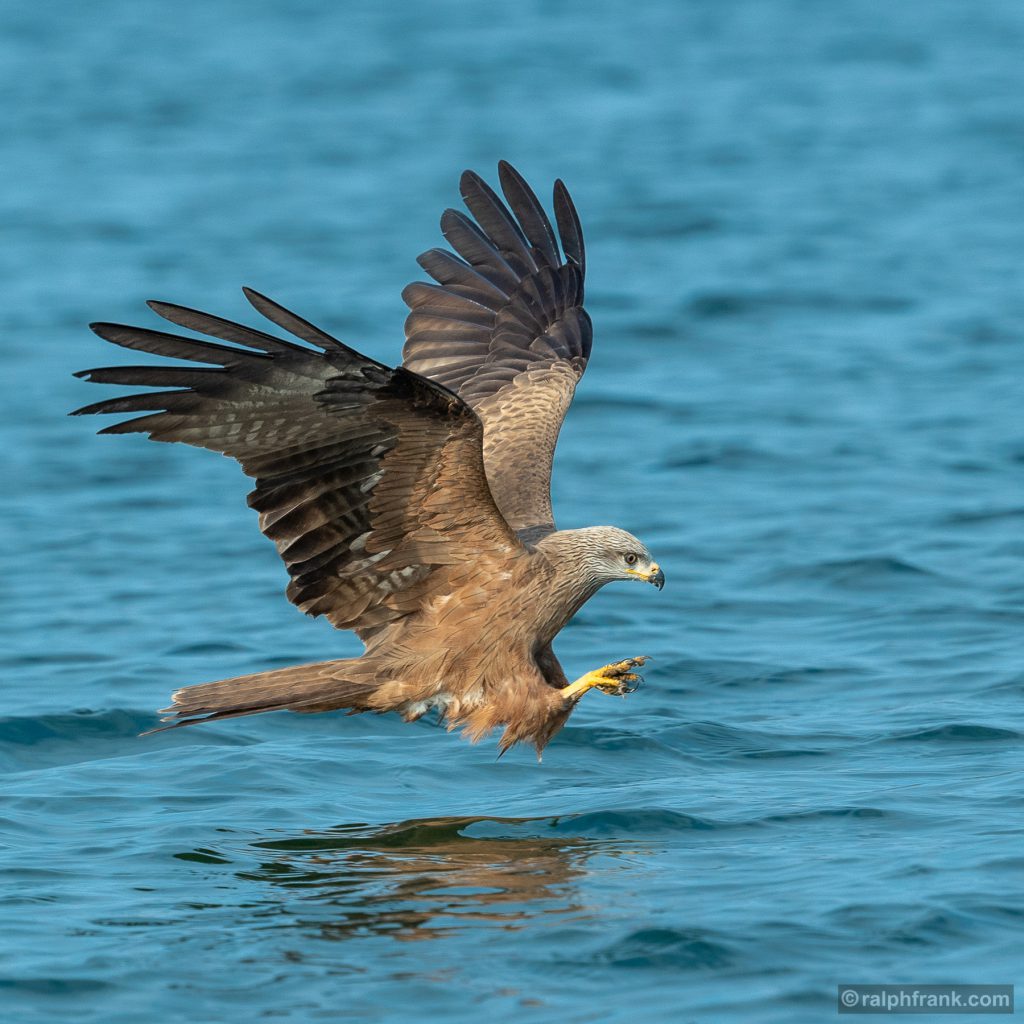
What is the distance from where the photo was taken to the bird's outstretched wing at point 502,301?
403 inches

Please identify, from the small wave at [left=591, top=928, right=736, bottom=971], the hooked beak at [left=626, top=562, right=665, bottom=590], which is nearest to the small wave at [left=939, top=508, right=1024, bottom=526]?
the hooked beak at [left=626, top=562, right=665, bottom=590]

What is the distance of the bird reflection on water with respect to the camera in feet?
23.3

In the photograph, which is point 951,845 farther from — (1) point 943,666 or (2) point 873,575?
(2) point 873,575

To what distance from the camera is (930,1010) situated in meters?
6.27

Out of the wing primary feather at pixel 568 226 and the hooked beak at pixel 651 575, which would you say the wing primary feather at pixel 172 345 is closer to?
the hooked beak at pixel 651 575

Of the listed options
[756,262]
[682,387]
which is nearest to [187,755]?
[682,387]

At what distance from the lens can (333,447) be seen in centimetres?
A: 772


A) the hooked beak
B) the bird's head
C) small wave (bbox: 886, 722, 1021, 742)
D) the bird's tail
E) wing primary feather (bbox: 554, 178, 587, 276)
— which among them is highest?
wing primary feather (bbox: 554, 178, 587, 276)

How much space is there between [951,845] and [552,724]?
1858 millimetres

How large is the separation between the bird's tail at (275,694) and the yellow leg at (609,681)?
89 centimetres

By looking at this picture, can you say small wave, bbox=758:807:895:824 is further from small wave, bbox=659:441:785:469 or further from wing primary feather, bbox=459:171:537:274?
small wave, bbox=659:441:785:469

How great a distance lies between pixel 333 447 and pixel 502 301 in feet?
9.80

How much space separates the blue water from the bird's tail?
542 millimetres

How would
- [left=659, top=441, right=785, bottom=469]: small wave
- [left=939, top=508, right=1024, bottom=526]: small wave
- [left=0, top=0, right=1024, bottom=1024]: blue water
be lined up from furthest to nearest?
[left=659, top=441, right=785, bottom=469]: small wave
[left=939, top=508, right=1024, bottom=526]: small wave
[left=0, top=0, right=1024, bottom=1024]: blue water
